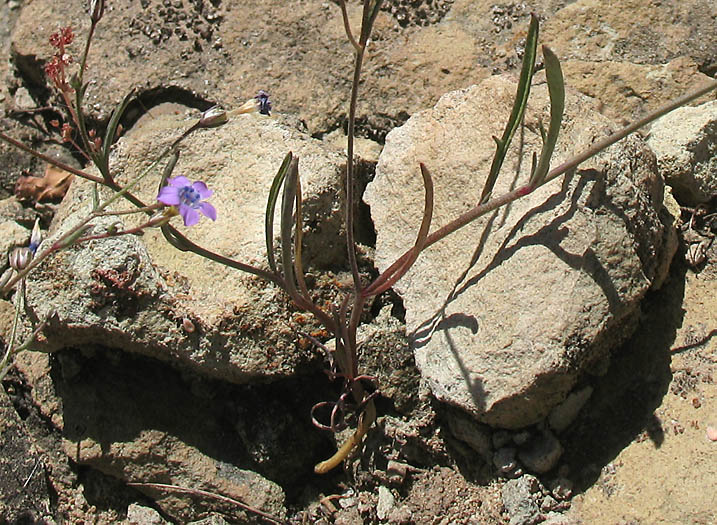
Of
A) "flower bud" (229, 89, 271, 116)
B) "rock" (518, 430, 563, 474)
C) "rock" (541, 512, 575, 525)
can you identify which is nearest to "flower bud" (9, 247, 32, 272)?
"flower bud" (229, 89, 271, 116)

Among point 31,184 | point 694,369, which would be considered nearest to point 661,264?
point 694,369

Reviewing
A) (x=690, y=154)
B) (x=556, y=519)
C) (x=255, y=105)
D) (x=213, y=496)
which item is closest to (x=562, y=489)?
(x=556, y=519)

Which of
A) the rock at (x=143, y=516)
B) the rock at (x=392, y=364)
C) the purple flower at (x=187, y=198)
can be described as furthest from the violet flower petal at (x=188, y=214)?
the rock at (x=143, y=516)

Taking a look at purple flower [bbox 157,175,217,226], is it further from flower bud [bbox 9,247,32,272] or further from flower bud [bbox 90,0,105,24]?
flower bud [bbox 90,0,105,24]

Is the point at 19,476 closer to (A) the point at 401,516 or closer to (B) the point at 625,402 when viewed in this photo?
(A) the point at 401,516

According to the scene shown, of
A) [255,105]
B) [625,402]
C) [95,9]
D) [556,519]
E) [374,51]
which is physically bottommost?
[556,519]

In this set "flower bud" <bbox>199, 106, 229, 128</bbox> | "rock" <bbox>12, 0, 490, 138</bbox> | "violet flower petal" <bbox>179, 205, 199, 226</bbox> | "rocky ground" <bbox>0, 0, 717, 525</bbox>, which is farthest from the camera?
"rock" <bbox>12, 0, 490, 138</bbox>
